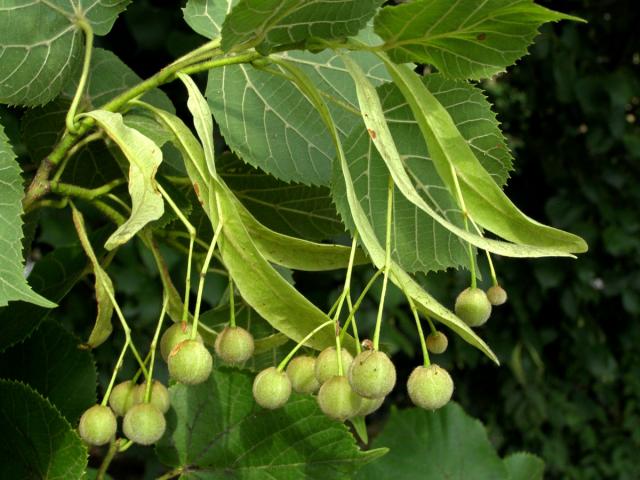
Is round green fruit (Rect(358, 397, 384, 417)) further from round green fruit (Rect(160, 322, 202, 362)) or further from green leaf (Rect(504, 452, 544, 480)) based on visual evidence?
green leaf (Rect(504, 452, 544, 480))

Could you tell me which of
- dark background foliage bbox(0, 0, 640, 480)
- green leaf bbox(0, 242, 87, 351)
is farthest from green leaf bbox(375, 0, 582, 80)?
dark background foliage bbox(0, 0, 640, 480)

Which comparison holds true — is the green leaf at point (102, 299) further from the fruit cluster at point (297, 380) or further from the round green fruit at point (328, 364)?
the round green fruit at point (328, 364)

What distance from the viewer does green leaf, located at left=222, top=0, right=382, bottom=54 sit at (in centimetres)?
48

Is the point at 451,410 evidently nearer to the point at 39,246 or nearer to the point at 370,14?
the point at 370,14

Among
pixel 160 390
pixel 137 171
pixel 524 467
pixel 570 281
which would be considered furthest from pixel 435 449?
pixel 570 281

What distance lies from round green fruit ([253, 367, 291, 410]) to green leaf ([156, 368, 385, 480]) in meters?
0.14

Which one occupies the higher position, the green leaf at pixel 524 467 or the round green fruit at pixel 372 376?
the round green fruit at pixel 372 376

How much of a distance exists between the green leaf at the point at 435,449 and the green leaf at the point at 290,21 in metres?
0.52

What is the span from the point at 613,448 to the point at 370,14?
9.36ft

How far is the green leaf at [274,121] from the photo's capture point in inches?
25.6

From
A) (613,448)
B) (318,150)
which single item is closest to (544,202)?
(613,448)

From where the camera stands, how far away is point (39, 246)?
1.91 meters

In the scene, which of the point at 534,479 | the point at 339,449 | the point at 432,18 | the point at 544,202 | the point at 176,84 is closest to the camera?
the point at 432,18

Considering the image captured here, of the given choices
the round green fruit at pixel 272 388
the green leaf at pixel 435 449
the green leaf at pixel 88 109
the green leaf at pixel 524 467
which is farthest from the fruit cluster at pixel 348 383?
the green leaf at pixel 524 467
